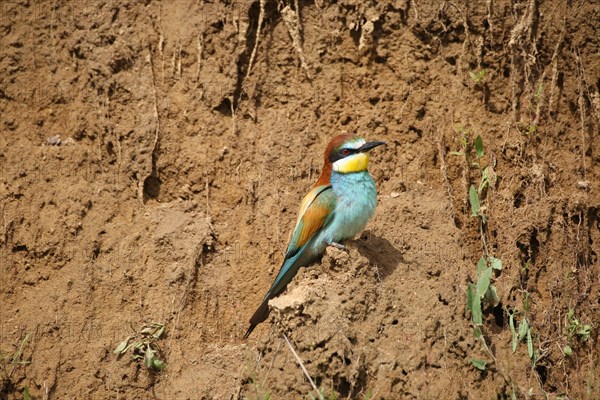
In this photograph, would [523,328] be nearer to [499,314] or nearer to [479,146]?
[499,314]

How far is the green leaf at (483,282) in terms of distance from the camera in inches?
161

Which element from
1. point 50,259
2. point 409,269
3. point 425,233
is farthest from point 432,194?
point 50,259

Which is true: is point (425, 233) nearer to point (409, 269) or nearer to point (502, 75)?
point (409, 269)

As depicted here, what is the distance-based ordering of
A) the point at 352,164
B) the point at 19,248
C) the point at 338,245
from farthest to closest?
1. the point at 19,248
2. the point at 352,164
3. the point at 338,245

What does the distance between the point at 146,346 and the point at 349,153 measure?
1.54 meters

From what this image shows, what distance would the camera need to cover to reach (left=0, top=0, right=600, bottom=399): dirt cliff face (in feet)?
13.8

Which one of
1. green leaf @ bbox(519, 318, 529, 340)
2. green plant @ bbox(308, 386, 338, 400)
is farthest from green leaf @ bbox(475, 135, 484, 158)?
green plant @ bbox(308, 386, 338, 400)

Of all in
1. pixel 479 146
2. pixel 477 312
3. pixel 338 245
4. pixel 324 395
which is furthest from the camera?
pixel 479 146

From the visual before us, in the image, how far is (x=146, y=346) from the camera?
174 inches

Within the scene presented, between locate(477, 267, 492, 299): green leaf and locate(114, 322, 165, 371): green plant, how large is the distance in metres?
1.71

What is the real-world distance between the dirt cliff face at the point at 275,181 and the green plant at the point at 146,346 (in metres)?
0.03

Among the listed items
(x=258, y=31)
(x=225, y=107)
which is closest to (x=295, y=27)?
(x=258, y=31)

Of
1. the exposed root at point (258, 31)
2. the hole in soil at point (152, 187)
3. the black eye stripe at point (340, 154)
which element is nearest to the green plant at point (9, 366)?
the hole in soil at point (152, 187)

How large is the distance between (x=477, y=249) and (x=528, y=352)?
775 mm
